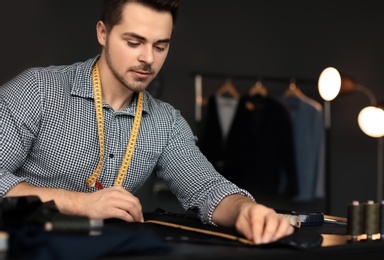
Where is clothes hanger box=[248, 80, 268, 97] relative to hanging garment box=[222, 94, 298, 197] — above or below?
above

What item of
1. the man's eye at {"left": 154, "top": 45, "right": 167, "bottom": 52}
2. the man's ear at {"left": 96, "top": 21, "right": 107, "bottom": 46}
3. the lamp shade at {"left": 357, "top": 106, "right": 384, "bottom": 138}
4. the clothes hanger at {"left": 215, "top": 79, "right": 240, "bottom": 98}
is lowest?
the lamp shade at {"left": 357, "top": 106, "right": 384, "bottom": 138}

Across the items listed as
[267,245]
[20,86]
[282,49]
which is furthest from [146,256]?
[282,49]


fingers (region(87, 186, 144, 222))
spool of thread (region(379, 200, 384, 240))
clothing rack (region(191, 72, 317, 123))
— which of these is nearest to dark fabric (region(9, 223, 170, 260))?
fingers (region(87, 186, 144, 222))

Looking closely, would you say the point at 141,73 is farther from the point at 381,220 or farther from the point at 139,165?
the point at 381,220

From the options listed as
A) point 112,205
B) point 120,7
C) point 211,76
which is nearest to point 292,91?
point 211,76

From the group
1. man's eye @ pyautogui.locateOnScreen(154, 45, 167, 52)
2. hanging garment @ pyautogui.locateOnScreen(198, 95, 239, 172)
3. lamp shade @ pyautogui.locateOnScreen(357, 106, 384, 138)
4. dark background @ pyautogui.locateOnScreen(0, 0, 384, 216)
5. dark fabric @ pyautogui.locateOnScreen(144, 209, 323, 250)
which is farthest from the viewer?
hanging garment @ pyautogui.locateOnScreen(198, 95, 239, 172)

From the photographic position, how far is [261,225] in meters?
1.79

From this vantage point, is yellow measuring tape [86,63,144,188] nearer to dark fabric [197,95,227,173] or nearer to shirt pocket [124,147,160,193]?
shirt pocket [124,147,160,193]

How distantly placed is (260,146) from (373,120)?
4.26 ft

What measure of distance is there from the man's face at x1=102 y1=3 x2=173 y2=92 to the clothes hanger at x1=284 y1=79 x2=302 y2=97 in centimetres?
369

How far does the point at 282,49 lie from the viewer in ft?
20.4

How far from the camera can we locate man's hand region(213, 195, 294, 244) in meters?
1.75

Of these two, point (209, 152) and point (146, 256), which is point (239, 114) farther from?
point (146, 256)

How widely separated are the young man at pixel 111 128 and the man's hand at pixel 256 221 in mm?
16
